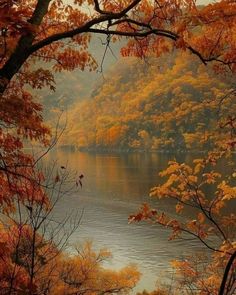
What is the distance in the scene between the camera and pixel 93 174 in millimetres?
52562

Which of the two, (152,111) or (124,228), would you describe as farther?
(152,111)

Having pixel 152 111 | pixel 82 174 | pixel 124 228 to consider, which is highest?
pixel 152 111

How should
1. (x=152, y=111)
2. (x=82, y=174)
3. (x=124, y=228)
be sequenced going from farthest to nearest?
(x=152, y=111)
(x=124, y=228)
(x=82, y=174)

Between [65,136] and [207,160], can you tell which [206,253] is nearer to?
[207,160]

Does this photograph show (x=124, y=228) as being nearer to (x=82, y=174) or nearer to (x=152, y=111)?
(x=82, y=174)

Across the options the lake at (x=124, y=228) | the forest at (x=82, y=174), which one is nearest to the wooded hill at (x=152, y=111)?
the lake at (x=124, y=228)

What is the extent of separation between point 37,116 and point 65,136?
12431 cm

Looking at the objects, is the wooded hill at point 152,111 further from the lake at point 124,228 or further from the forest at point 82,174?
the forest at point 82,174

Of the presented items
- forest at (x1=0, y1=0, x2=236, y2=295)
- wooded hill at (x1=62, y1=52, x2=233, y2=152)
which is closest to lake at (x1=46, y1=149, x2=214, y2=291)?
forest at (x1=0, y1=0, x2=236, y2=295)

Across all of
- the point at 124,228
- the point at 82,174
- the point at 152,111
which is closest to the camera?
the point at 82,174

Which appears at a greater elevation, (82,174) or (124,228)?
(82,174)

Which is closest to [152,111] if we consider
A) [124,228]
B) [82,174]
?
[124,228]

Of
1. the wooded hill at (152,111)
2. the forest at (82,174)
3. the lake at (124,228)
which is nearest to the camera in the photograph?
the forest at (82,174)

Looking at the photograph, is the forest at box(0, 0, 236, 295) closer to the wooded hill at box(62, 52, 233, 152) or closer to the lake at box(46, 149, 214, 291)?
the lake at box(46, 149, 214, 291)
